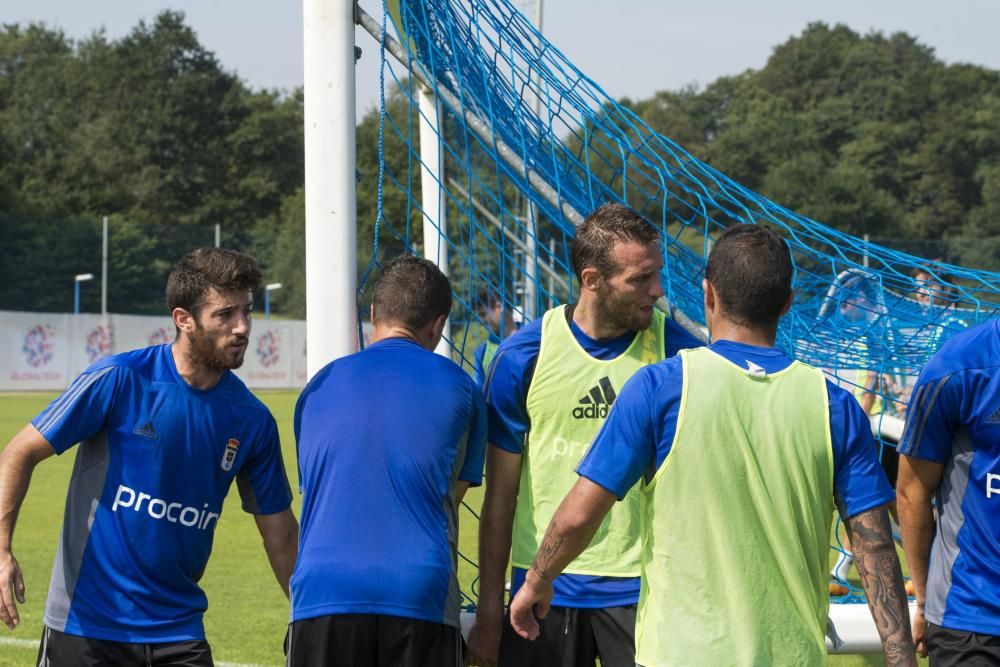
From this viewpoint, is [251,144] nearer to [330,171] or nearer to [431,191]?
[431,191]

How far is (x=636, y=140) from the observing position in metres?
5.18

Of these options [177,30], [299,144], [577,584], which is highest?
[177,30]

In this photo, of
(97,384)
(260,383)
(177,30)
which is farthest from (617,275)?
(177,30)

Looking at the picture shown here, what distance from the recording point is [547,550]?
9.39 feet

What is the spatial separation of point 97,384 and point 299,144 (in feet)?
206

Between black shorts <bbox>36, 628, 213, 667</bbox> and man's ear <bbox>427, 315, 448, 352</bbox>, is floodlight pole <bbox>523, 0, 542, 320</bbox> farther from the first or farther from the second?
black shorts <bbox>36, 628, 213, 667</bbox>

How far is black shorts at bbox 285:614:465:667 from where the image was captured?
9.71 feet

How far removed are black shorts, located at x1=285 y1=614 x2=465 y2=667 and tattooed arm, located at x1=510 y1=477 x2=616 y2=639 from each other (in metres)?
0.25

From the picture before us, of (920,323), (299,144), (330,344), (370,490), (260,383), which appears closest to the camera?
(370,490)

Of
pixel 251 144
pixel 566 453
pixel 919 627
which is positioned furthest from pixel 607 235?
pixel 251 144

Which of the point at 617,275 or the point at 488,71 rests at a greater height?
the point at 488,71

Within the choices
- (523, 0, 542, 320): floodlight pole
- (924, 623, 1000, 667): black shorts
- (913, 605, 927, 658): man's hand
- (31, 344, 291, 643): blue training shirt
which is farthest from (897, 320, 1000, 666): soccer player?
(523, 0, 542, 320): floodlight pole

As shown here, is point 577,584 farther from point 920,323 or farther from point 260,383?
point 260,383

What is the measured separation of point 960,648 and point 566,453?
1.15m
